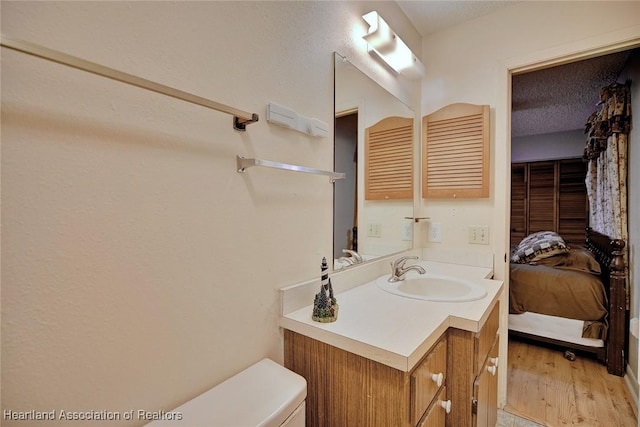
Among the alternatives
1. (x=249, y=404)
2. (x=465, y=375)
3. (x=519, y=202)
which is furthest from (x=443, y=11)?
(x=519, y=202)

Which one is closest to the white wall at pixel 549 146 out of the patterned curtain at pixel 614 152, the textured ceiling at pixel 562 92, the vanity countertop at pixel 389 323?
the textured ceiling at pixel 562 92

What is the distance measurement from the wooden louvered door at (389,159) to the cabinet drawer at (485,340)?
79cm

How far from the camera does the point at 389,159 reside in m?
1.73

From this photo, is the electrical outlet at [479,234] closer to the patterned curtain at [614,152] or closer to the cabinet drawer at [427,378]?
the cabinet drawer at [427,378]

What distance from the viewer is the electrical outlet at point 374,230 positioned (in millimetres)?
1568

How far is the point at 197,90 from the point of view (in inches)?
31.3

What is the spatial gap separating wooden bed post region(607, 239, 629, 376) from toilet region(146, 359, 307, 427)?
261 centimetres

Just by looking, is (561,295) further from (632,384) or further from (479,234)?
(479,234)

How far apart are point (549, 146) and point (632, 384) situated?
3.90 metres

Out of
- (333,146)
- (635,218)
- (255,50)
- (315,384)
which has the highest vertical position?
(255,50)

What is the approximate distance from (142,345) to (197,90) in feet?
2.15

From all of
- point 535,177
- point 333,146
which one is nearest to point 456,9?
point 333,146

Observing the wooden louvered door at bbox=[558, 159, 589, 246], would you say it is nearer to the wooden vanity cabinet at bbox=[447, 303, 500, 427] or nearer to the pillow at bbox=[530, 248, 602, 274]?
the pillow at bbox=[530, 248, 602, 274]

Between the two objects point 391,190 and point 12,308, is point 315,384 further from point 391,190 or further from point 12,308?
point 391,190
